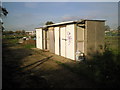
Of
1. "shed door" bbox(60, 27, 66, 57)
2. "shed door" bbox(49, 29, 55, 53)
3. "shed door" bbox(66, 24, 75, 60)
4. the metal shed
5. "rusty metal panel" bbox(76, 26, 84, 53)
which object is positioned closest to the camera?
the metal shed

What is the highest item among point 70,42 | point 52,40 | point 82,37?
point 82,37

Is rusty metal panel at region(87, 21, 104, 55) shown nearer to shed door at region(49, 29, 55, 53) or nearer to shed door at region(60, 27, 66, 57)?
shed door at region(60, 27, 66, 57)

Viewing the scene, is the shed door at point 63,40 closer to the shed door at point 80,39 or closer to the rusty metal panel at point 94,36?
the shed door at point 80,39

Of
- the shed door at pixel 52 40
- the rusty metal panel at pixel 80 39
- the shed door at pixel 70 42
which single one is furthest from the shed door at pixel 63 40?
the shed door at pixel 52 40

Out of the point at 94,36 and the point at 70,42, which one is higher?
the point at 94,36

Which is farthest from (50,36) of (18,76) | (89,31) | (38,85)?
(38,85)

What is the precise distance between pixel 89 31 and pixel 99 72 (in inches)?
156

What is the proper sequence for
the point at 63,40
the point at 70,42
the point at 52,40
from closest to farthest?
the point at 70,42 → the point at 63,40 → the point at 52,40

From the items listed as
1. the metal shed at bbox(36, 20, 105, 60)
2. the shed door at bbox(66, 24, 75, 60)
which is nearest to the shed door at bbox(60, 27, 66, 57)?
the metal shed at bbox(36, 20, 105, 60)

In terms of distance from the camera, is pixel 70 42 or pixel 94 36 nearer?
pixel 94 36

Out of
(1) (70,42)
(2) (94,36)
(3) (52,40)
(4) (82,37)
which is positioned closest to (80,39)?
(4) (82,37)

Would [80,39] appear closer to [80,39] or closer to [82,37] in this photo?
[80,39]

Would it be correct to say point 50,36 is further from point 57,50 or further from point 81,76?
point 81,76

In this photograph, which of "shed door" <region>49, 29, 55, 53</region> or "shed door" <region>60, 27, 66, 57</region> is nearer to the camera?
"shed door" <region>60, 27, 66, 57</region>
